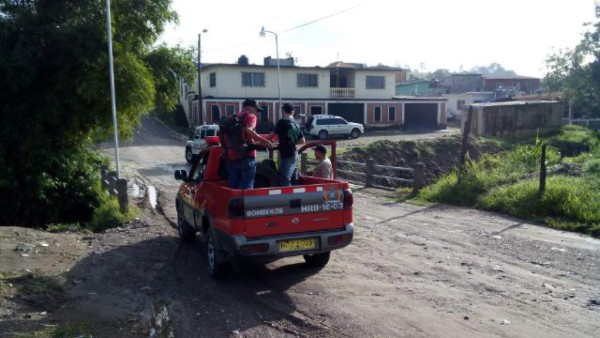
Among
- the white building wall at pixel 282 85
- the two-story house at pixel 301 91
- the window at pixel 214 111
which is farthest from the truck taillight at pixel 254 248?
the white building wall at pixel 282 85

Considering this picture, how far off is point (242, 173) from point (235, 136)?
0.54m

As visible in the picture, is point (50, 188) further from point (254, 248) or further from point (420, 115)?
point (420, 115)

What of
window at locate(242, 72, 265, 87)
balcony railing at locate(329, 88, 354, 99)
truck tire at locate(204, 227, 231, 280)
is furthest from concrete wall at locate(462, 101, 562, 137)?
truck tire at locate(204, 227, 231, 280)

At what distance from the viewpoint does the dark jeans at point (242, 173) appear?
7.93m

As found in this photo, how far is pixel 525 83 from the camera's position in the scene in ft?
260

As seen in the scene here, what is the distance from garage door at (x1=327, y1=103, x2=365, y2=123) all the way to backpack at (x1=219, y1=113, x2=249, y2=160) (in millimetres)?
43088

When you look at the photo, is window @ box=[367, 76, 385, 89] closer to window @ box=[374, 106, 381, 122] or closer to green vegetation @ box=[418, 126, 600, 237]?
window @ box=[374, 106, 381, 122]

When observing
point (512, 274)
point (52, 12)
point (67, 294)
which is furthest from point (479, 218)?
point (52, 12)

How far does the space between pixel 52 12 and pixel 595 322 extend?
13576 mm

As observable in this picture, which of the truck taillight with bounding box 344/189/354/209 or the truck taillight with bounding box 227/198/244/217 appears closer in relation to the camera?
the truck taillight with bounding box 227/198/244/217

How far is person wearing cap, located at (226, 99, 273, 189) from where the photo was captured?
791 centimetres

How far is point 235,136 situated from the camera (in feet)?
25.7

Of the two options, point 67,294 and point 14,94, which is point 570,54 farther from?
point 67,294

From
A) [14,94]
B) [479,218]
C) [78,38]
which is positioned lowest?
[479,218]
